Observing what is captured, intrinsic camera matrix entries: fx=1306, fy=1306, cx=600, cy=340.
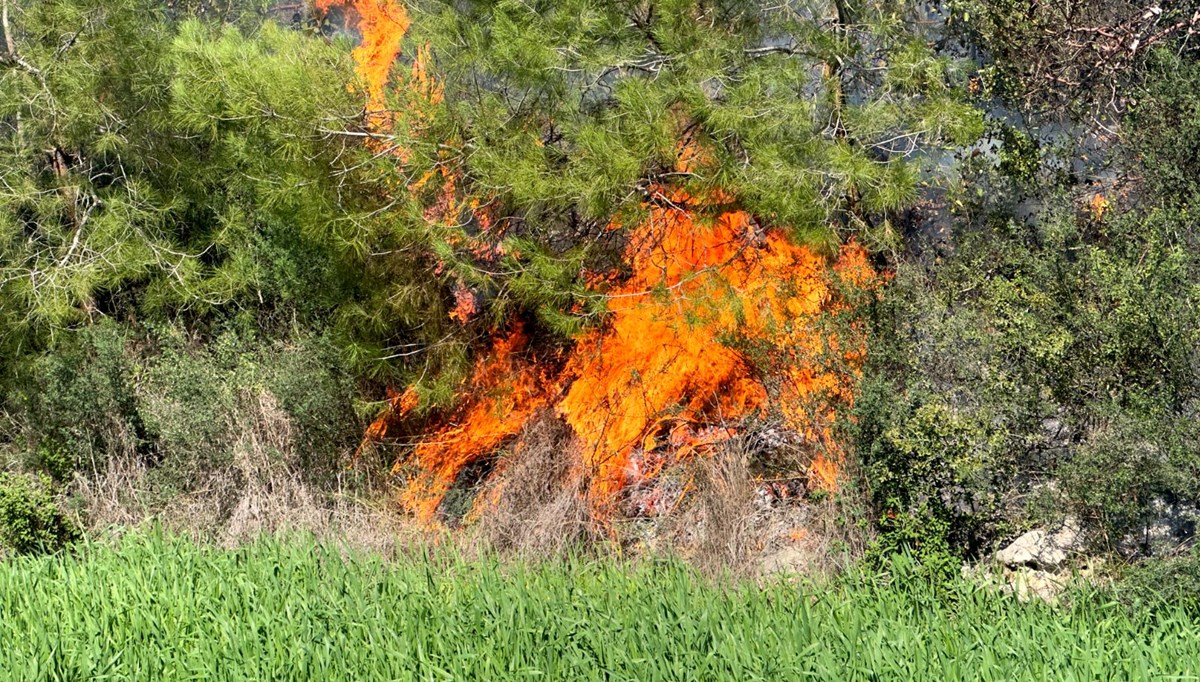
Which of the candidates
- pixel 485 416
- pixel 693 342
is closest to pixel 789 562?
pixel 693 342

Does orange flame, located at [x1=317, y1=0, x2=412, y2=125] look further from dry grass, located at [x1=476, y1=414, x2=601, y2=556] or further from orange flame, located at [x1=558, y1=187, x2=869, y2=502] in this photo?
dry grass, located at [x1=476, y1=414, x2=601, y2=556]

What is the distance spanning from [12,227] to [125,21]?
2042mm

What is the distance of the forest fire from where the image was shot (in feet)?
29.0

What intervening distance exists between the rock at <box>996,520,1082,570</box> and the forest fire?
47.0 inches

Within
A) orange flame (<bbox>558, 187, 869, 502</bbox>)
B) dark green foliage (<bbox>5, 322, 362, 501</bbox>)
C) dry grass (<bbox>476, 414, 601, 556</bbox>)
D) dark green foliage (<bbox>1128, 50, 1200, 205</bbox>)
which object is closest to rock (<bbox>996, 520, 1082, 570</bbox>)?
orange flame (<bbox>558, 187, 869, 502</bbox>)

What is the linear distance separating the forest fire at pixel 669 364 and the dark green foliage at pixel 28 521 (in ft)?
7.93

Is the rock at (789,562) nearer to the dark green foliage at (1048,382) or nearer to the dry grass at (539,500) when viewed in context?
the dark green foliage at (1048,382)

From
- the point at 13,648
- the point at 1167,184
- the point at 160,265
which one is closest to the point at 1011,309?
the point at 1167,184

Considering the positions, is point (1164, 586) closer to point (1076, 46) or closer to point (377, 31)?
point (1076, 46)

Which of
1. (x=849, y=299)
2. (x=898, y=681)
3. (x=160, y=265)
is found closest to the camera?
(x=898, y=681)

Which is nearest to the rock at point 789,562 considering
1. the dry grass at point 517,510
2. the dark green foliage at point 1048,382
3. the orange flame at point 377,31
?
the dry grass at point 517,510

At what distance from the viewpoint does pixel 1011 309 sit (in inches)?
307

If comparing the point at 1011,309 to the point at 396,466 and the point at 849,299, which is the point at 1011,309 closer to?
the point at 849,299

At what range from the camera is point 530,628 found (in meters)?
6.25
